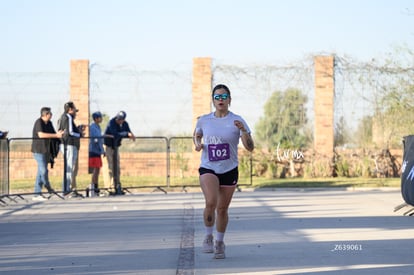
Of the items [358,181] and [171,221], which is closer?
[171,221]

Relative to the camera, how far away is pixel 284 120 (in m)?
30.0

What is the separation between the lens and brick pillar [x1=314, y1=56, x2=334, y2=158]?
29203mm

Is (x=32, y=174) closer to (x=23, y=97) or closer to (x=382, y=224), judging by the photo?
(x=23, y=97)

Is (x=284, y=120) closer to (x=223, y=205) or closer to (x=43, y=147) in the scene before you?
(x=43, y=147)

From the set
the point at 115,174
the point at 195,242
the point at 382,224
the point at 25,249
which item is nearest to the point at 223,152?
the point at 195,242

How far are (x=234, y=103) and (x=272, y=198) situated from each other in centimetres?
937

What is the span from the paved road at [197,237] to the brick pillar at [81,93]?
892 cm

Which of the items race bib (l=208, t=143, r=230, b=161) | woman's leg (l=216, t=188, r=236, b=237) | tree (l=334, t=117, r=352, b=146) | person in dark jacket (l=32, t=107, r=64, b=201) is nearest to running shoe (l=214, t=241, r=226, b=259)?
woman's leg (l=216, t=188, r=236, b=237)

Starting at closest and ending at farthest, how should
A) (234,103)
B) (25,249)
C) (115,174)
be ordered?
(25,249) → (115,174) → (234,103)

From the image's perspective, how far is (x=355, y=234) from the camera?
41.8 feet

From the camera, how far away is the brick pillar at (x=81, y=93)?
2912 centimetres

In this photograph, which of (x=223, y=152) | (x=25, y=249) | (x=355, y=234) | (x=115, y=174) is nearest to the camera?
(x=223, y=152)

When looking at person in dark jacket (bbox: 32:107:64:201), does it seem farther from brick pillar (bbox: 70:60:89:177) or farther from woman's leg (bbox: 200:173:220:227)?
woman's leg (bbox: 200:173:220:227)

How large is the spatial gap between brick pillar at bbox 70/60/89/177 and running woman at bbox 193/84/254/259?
60.8ft
